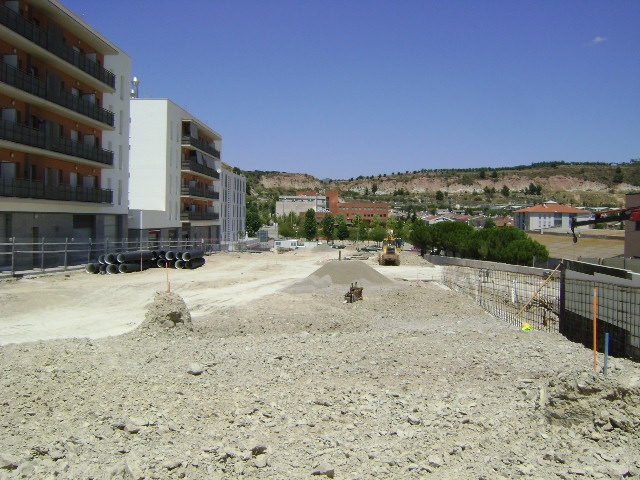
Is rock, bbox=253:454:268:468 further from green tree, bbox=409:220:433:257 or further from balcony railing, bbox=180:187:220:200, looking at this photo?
green tree, bbox=409:220:433:257

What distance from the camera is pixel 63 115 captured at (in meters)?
35.4

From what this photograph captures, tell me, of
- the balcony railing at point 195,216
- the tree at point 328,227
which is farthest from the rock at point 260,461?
the tree at point 328,227

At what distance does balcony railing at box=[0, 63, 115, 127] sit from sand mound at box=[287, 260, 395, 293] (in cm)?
1900

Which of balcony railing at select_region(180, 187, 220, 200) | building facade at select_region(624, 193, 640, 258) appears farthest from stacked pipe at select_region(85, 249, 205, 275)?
building facade at select_region(624, 193, 640, 258)

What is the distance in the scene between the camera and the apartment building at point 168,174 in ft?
166

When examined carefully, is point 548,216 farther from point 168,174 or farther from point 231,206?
point 168,174

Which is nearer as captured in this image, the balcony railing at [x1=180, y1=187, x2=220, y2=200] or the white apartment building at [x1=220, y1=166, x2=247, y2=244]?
the balcony railing at [x1=180, y1=187, x2=220, y2=200]

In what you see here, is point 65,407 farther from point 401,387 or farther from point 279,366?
point 401,387

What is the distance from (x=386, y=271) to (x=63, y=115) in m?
28.7

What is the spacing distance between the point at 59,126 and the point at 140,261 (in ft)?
34.3

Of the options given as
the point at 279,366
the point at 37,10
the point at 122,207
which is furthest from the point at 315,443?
the point at 122,207

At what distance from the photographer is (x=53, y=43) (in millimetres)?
32562

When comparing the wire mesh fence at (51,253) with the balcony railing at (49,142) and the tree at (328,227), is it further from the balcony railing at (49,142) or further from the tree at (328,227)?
the tree at (328,227)

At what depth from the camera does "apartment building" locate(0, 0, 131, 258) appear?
29.8 m
